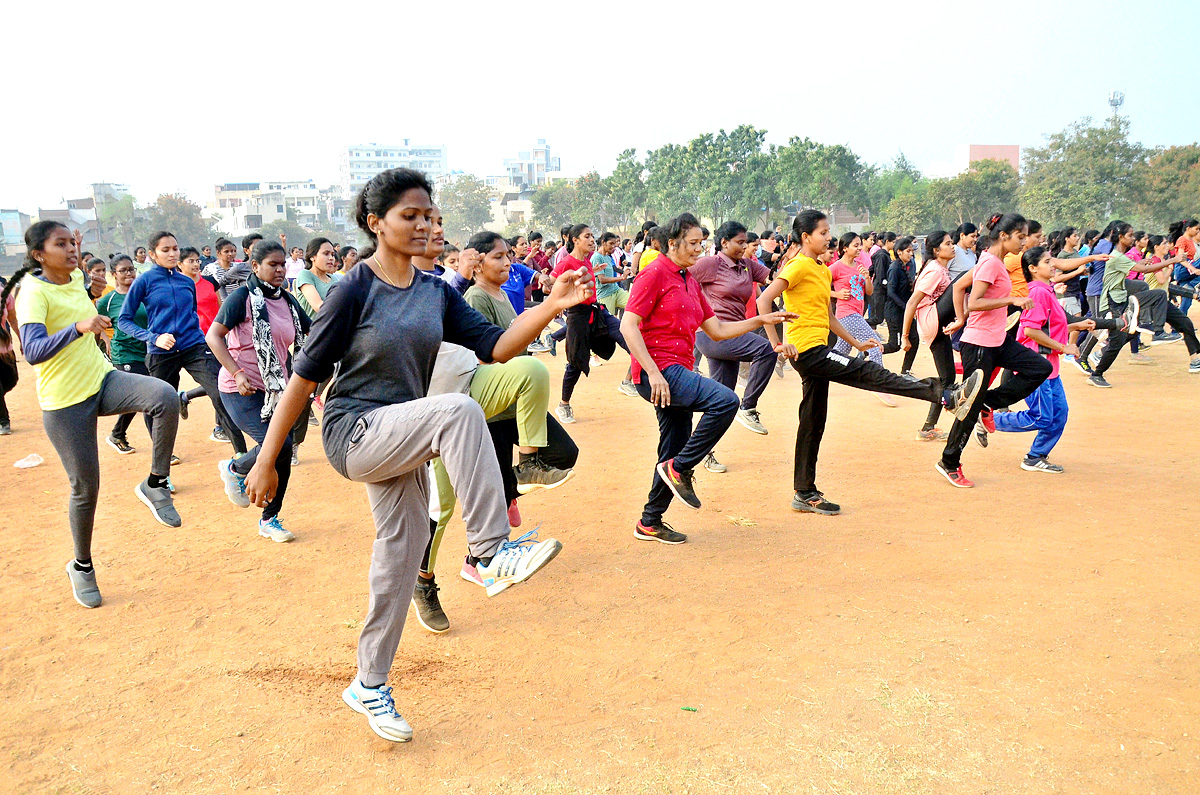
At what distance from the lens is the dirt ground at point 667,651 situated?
299cm

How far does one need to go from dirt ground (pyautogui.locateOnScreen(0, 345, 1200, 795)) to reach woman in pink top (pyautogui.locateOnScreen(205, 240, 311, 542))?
1.53ft

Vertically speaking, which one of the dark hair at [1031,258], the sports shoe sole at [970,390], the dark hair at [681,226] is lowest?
the sports shoe sole at [970,390]

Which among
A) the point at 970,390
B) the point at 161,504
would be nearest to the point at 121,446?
the point at 161,504

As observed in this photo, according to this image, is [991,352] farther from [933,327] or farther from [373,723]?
[373,723]

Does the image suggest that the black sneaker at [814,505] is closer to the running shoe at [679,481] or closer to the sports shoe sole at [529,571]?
the running shoe at [679,481]

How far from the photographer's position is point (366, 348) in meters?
2.82

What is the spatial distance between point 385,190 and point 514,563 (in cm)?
136

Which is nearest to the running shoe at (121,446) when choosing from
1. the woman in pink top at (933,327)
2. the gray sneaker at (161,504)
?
the gray sneaker at (161,504)

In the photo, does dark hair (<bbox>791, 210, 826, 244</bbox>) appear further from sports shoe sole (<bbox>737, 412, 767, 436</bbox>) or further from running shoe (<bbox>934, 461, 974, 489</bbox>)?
sports shoe sole (<bbox>737, 412, 767, 436</bbox>)

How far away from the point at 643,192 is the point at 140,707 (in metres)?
73.0

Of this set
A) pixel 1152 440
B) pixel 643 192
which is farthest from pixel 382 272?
pixel 643 192

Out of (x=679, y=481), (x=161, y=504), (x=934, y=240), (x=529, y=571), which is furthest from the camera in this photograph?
(x=934, y=240)

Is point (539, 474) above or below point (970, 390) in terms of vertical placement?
below

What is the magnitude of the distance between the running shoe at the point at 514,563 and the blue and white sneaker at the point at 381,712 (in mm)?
839
